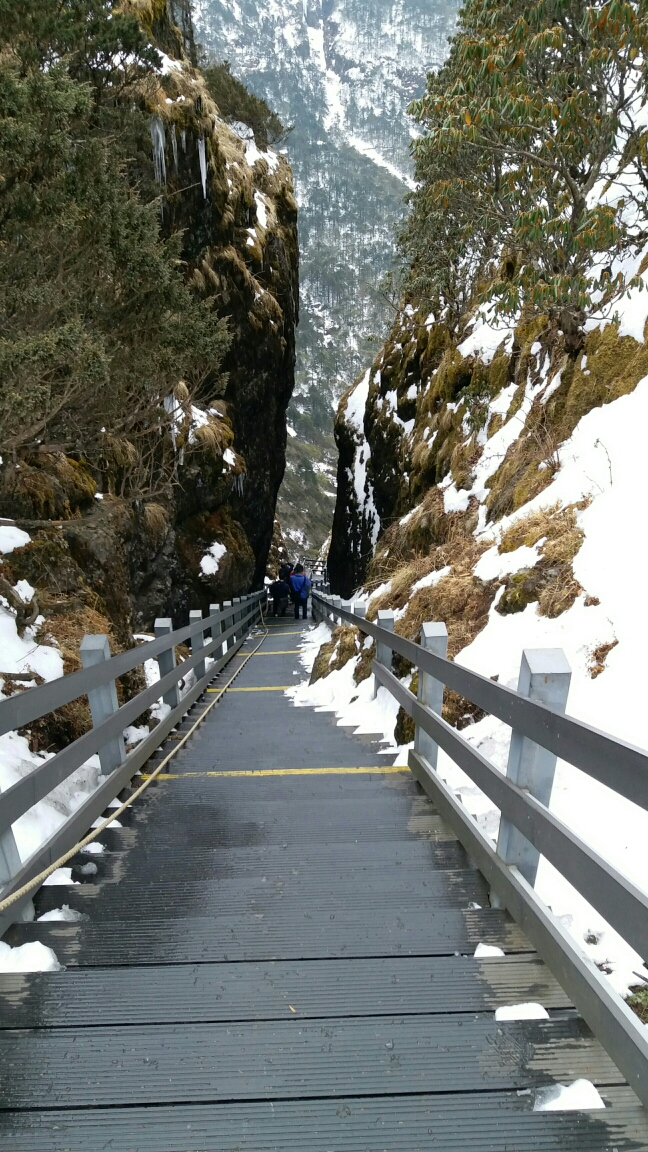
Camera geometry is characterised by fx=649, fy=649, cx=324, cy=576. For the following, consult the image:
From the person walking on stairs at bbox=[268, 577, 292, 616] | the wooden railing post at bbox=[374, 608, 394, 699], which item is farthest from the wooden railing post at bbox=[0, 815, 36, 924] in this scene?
the person walking on stairs at bbox=[268, 577, 292, 616]

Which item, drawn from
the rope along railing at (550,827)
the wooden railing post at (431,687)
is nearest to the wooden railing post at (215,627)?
the wooden railing post at (431,687)

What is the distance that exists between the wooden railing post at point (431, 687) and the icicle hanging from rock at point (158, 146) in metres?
15.6

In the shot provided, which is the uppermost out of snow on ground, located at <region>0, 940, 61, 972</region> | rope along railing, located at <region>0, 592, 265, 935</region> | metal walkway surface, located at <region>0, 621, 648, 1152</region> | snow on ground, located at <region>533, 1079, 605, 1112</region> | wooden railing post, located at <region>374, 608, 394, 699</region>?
wooden railing post, located at <region>374, 608, 394, 699</region>

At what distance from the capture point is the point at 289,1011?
7.13 feet

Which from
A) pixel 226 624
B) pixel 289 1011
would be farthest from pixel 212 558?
pixel 289 1011

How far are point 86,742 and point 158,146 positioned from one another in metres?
16.8

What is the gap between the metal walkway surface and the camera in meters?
1.76

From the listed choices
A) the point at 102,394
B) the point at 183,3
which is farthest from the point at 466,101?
the point at 183,3

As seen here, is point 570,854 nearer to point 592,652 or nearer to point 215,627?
point 592,652

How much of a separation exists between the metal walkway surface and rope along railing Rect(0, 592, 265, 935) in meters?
0.18

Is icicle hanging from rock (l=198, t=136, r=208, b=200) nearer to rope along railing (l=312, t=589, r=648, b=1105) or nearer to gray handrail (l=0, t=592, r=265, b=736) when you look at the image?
gray handrail (l=0, t=592, r=265, b=736)

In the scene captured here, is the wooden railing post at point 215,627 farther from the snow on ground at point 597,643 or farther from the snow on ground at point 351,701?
the snow on ground at point 597,643

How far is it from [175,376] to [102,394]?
4.09 feet

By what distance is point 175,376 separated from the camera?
24.2ft
